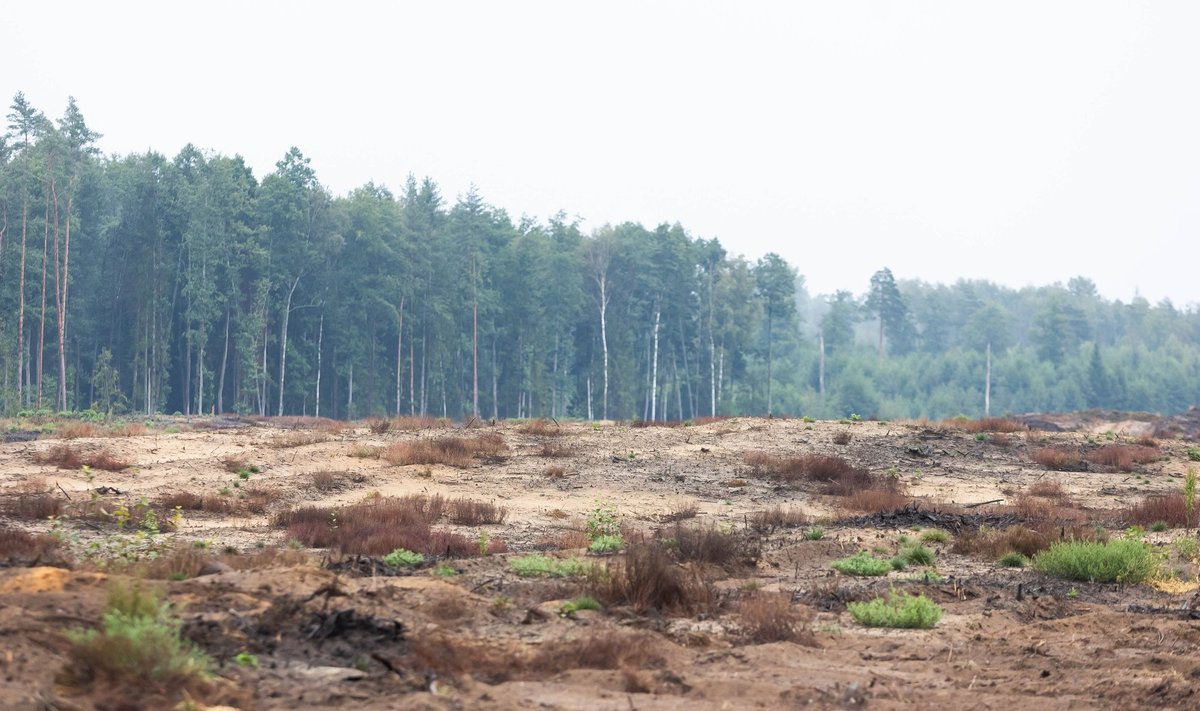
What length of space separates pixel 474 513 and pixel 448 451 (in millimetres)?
7093

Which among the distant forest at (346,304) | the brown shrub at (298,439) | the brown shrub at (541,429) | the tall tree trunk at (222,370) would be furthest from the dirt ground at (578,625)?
the tall tree trunk at (222,370)

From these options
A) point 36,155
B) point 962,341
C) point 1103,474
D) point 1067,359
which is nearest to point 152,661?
point 1103,474

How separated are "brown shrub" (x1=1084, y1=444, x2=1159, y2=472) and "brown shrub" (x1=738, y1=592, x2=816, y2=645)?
66.9 feet

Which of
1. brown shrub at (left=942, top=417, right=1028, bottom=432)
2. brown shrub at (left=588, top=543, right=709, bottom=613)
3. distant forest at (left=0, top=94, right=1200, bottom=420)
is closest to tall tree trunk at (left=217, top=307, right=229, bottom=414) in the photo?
distant forest at (left=0, top=94, right=1200, bottom=420)

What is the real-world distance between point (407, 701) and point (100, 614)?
2.18 meters

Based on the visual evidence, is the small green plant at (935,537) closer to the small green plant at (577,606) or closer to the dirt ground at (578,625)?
the dirt ground at (578,625)

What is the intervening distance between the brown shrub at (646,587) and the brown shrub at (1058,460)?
19.8 meters

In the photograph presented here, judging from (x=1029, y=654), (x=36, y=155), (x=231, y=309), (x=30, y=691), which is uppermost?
(x=36, y=155)

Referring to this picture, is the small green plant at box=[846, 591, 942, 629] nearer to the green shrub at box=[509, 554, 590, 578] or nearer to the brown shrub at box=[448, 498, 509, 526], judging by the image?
the green shrub at box=[509, 554, 590, 578]

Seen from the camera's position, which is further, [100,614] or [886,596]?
[886,596]

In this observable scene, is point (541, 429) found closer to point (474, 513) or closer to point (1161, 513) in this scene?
point (474, 513)

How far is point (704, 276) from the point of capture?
3612 inches

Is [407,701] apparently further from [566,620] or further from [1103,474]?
[1103,474]

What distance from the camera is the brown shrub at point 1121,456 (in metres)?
27.4
